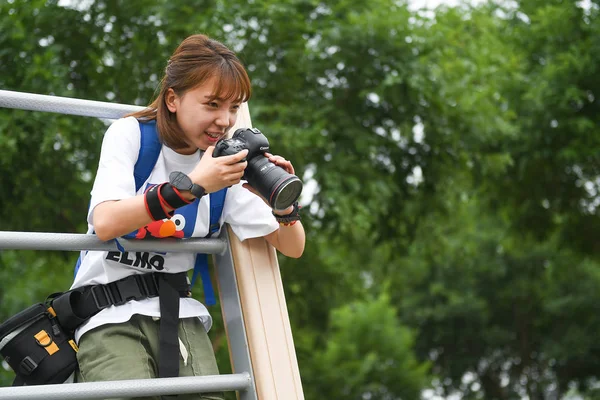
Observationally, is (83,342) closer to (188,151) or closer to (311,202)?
(188,151)

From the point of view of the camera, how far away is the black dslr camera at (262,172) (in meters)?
1.81

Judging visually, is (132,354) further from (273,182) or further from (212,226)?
(273,182)

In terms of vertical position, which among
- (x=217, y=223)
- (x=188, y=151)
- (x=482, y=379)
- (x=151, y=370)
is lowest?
(x=482, y=379)

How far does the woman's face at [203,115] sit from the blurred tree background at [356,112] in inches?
199

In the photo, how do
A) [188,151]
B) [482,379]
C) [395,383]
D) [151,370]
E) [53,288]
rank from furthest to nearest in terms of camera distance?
[395,383], [482,379], [53,288], [188,151], [151,370]

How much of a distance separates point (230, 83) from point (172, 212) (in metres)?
0.32

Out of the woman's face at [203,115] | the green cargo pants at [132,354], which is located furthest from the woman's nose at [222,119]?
the green cargo pants at [132,354]

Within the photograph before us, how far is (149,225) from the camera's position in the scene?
72.1 inches

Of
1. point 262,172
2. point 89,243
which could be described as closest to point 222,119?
point 262,172

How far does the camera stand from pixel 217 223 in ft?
6.69

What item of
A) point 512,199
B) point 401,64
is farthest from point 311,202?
point 512,199

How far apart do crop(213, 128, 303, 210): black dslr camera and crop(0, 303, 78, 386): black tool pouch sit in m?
0.54

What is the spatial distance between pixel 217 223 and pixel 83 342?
0.40 meters

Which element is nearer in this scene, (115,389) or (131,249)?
(115,389)
